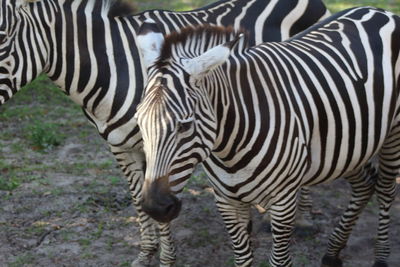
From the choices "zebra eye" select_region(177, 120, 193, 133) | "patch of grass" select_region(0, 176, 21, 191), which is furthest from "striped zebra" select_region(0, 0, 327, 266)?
"patch of grass" select_region(0, 176, 21, 191)

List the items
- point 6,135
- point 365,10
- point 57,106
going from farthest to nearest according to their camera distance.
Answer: point 57,106
point 6,135
point 365,10

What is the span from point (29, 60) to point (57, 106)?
4.56 metres

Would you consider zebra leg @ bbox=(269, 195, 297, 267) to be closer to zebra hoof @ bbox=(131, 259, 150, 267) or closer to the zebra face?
the zebra face

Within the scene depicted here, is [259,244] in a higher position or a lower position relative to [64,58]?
lower

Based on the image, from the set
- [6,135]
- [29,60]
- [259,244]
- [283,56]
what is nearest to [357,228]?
[259,244]

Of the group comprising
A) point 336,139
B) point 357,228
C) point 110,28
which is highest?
point 110,28

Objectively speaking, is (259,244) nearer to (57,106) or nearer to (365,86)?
(365,86)

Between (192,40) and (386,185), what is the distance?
225 centimetres

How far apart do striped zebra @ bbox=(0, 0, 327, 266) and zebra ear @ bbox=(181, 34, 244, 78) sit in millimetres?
1198

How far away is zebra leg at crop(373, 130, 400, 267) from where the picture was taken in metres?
4.59

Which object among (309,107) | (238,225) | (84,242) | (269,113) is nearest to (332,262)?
(238,225)

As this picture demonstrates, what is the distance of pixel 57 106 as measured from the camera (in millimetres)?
8602

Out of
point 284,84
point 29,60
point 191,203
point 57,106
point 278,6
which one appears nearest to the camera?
point 284,84

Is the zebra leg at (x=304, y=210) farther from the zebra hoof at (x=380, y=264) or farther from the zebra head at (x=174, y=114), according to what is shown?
the zebra head at (x=174, y=114)
